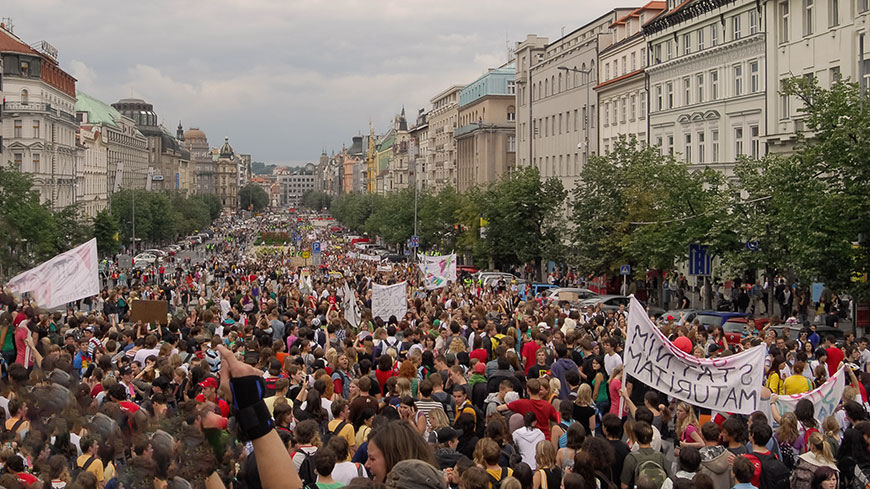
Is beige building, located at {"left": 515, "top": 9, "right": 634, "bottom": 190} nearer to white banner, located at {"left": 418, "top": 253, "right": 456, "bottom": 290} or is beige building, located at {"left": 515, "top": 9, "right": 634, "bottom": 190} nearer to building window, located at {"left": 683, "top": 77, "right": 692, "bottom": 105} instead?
building window, located at {"left": 683, "top": 77, "right": 692, "bottom": 105}

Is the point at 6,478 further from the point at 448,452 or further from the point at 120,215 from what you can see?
the point at 120,215

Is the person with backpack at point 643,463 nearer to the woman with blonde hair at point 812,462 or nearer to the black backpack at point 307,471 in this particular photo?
the woman with blonde hair at point 812,462

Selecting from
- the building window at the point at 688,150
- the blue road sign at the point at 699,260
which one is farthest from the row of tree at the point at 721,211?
the building window at the point at 688,150

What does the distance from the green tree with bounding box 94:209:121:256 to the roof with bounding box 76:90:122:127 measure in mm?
49123

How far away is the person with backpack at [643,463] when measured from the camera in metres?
8.78

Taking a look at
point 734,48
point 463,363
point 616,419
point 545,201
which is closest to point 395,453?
point 616,419

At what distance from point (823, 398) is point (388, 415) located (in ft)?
16.0

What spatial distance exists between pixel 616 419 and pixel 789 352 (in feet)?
24.0

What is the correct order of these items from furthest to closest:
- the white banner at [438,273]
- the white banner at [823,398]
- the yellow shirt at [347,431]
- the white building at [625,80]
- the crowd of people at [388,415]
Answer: the white building at [625,80], the white banner at [438,273], the white banner at [823,398], the yellow shirt at [347,431], the crowd of people at [388,415]

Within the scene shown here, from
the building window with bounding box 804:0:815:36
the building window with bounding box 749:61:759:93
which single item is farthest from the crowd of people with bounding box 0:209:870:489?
the building window with bounding box 749:61:759:93

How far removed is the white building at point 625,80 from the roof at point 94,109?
258ft

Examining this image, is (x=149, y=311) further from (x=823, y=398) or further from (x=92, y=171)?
(x=92, y=171)

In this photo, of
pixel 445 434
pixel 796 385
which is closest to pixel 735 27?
pixel 796 385

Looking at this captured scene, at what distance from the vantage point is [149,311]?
22281 millimetres
